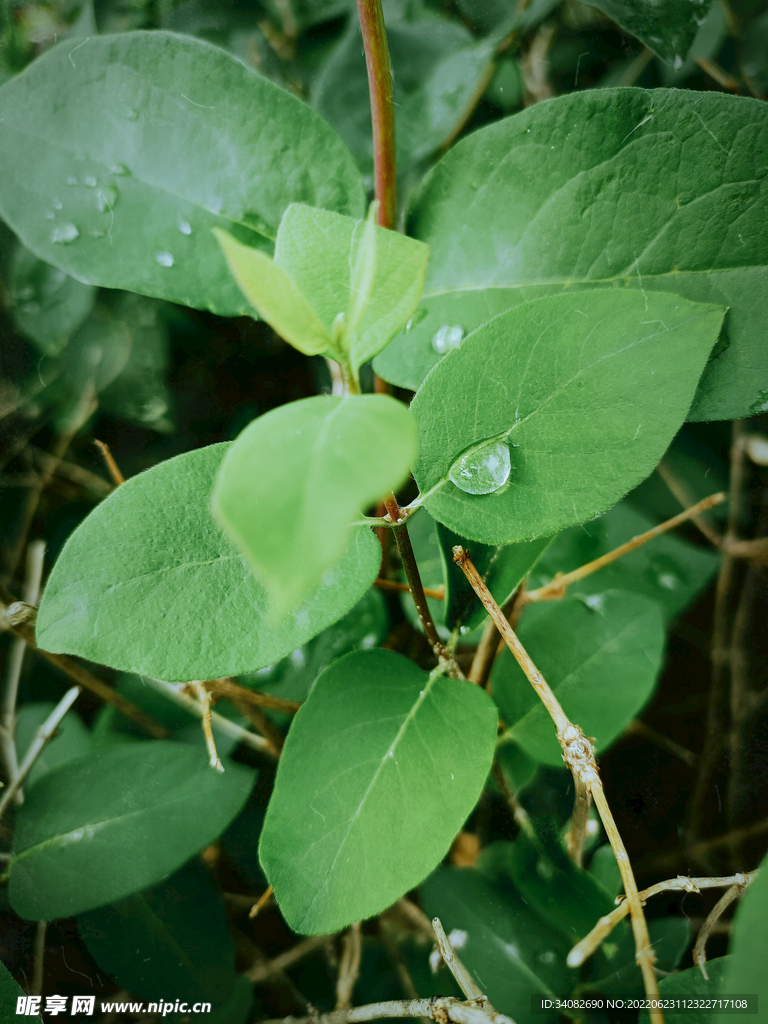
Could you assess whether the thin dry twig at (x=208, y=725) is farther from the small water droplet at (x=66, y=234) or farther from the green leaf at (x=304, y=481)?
the small water droplet at (x=66, y=234)

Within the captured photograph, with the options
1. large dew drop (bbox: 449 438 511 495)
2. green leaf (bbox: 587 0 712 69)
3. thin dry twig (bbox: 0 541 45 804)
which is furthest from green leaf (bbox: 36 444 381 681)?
green leaf (bbox: 587 0 712 69)

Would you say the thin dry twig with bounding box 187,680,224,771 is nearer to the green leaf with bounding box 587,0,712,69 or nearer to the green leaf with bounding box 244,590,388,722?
the green leaf with bounding box 244,590,388,722

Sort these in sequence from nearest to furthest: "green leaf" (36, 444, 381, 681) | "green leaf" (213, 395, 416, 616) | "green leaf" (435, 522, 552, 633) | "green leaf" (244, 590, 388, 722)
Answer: "green leaf" (213, 395, 416, 616) → "green leaf" (36, 444, 381, 681) → "green leaf" (435, 522, 552, 633) → "green leaf" (244, 590, 388, 722)

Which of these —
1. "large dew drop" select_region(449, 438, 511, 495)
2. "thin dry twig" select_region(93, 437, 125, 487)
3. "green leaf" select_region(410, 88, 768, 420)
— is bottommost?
"thin dry twig" select_region(93, 437, 125, 487)

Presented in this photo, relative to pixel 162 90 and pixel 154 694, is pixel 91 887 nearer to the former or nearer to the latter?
pixel 154 694

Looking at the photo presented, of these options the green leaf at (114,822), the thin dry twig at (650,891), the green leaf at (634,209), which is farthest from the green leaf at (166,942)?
the green leaf at (634,209)

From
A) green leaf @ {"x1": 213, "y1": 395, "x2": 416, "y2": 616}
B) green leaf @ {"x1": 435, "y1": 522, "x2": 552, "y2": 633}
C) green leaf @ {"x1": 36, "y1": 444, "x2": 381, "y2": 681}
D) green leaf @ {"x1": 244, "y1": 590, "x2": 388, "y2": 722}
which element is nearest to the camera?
green leaf @ {"x1": 213, "y1": 395, "x2": 416, "y2": 616}
